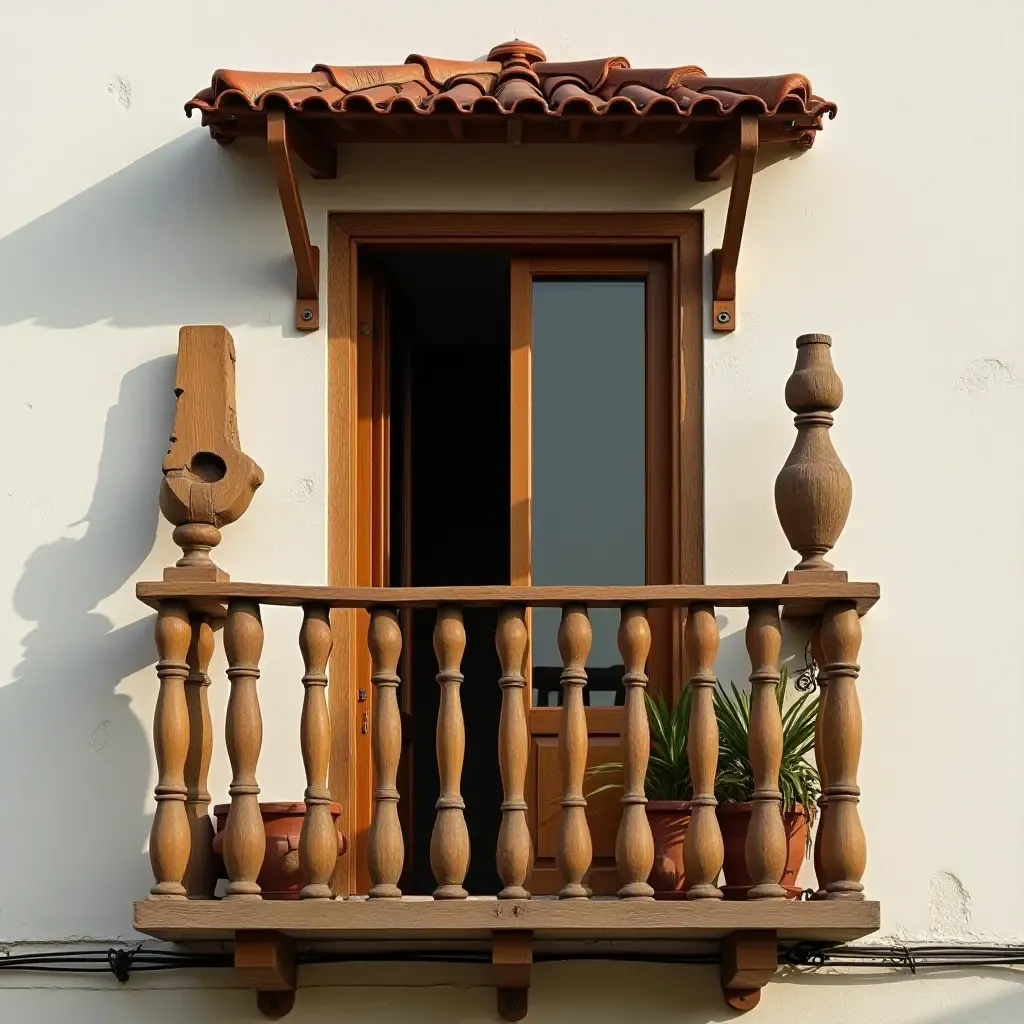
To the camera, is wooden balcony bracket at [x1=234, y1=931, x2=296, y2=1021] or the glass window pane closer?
wooden balcony bracket at [x1=234, y1=931, x2=296, y2=1021]

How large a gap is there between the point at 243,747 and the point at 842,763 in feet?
5.25

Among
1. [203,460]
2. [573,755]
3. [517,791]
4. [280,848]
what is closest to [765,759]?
[573,755]

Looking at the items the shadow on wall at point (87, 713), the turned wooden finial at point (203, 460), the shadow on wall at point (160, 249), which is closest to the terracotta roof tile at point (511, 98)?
the shadow on wall at point (160, 249)

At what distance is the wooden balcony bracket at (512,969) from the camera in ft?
20.1

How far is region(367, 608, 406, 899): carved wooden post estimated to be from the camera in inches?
239

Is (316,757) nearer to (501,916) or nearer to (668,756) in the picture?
(501,916)

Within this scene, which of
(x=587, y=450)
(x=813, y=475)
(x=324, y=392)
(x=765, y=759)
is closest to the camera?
(x=765, y=759)

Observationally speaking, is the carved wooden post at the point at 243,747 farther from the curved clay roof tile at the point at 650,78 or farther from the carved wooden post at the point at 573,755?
the curved clay roof tile at the point at 650,78

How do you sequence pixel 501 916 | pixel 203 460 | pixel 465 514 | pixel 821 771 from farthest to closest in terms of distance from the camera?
1. pixel 465 514
2. pixel 203 460
3. pixel 821 771
4. pixel 501 916

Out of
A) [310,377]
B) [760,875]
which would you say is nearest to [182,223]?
[310,377]

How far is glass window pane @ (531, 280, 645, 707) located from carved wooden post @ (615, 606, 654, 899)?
2.60 ft

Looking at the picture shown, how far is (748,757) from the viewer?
249 inches

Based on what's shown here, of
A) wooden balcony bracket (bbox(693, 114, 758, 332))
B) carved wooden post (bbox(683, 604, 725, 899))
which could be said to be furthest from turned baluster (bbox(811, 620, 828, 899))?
wooden balcony bracket (bbox(693, 114, 758, 332))

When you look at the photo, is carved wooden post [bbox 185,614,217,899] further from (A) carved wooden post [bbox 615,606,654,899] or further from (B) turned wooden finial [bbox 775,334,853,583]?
(B) turned wooden finial [bbox 775,334,853,583]
